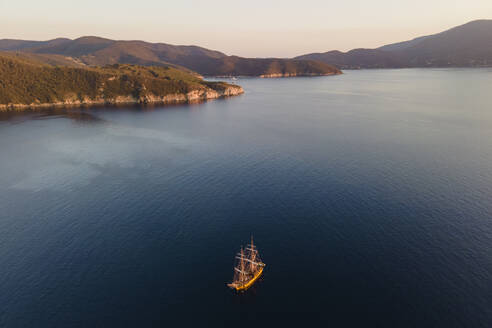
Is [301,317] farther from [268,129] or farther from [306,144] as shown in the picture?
[268,129]

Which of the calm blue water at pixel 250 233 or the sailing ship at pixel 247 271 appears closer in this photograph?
the calm blue water at pixel 250 233

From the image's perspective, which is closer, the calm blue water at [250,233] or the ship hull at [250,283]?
the calm blue water at [250,233]

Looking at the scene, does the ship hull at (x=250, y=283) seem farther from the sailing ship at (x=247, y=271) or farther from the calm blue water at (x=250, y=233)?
the calm blue water at (x=250, y=233)

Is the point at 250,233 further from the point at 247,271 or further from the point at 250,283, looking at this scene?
the point at 250,283

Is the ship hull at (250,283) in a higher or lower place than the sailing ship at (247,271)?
lower

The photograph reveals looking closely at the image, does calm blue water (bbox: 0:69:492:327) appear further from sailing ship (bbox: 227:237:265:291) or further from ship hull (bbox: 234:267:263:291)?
sailing ship (bbox: 227:237:265:291)

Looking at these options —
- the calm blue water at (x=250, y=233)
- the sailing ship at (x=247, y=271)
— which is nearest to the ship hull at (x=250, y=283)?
the sailing ship at (x=247, y=271)
